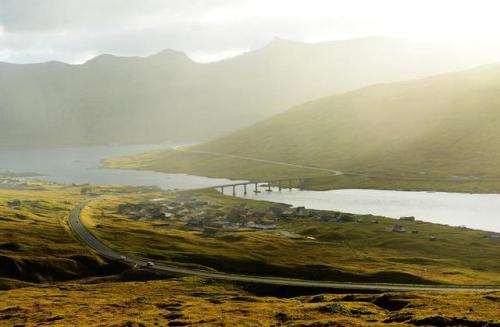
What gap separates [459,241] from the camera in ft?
589

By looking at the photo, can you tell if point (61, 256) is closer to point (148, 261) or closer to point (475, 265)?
point (148, 261)

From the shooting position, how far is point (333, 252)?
526 ft

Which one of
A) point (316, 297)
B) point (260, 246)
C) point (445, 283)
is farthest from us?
point (260, 246)

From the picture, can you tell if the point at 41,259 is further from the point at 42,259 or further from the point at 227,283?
the point at 227,283

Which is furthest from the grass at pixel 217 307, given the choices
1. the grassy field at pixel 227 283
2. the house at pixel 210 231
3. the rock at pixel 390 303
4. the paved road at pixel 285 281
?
the house at pixel 210 231

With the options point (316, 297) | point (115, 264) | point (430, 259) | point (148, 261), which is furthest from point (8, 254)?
point (430, 259)

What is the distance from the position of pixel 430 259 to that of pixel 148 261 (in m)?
83.9

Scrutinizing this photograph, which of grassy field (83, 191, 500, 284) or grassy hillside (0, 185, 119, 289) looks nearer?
grassy hillside (0, 185, 119, 289)

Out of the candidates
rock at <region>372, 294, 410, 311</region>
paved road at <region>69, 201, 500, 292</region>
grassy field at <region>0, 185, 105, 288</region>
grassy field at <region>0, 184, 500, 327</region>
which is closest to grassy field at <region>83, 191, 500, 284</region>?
grassy field at <region>0, 184, 500, 327</region>

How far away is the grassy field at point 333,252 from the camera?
433 feet

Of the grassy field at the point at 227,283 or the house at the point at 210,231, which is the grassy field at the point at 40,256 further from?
the house at the point at 210,231

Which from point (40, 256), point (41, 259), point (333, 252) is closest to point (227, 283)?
point (41, 259)

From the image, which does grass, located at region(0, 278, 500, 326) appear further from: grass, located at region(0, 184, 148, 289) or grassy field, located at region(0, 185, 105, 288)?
grassy field, located at region(0, 185, 105, 288)

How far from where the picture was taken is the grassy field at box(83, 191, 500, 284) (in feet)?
433
